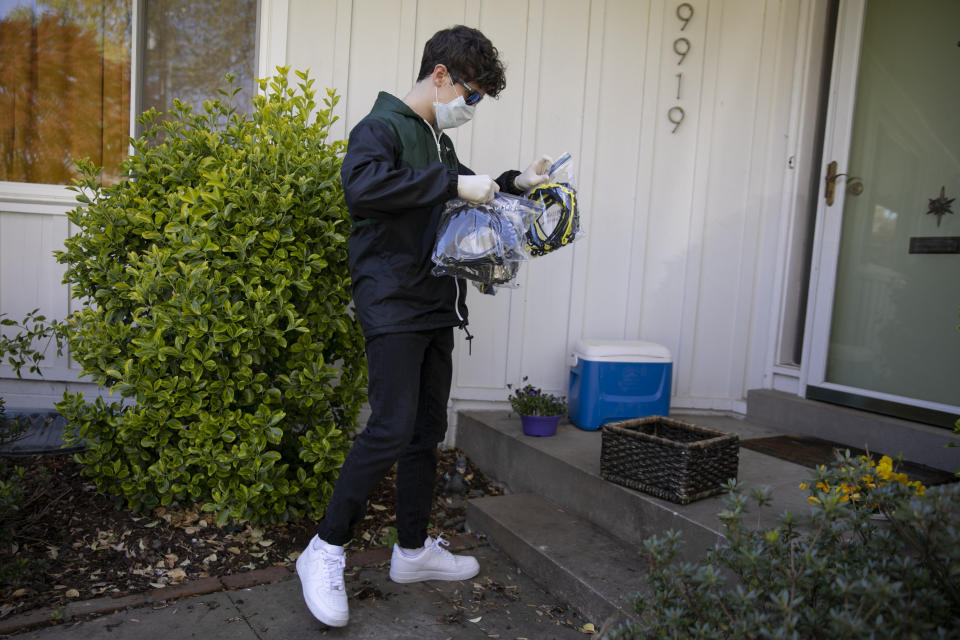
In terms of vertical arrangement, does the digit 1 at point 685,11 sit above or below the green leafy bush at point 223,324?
above

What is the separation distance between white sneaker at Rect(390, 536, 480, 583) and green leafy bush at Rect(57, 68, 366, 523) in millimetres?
448

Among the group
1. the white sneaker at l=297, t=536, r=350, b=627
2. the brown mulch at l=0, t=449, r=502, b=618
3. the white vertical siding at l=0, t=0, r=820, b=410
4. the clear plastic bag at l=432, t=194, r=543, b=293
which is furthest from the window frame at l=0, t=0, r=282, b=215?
the white sneaker at l=297, t=536, r=350, b=627

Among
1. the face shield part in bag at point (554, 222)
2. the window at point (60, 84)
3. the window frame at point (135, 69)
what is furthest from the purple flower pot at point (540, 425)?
the window at point (60, 84)

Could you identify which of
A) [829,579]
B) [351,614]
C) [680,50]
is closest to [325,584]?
[351,614]

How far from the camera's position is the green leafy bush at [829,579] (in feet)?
3.97

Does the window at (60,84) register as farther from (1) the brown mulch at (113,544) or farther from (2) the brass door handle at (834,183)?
(2) the brass door handle at (834,183)

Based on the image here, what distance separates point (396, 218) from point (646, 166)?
2224 millimetres

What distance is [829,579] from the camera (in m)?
1.36

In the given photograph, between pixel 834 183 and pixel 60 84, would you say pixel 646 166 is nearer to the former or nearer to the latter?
pixel 834 183

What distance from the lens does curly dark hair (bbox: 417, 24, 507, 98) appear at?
2061mm

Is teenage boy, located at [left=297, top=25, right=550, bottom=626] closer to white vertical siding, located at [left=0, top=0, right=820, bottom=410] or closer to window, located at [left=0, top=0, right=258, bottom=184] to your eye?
white vertical siding, located at [left=0, top=0, right=820, bottom=410]

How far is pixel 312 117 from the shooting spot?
11.2ft

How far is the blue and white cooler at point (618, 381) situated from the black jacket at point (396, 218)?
1.37 metres

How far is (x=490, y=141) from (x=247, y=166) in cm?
150
